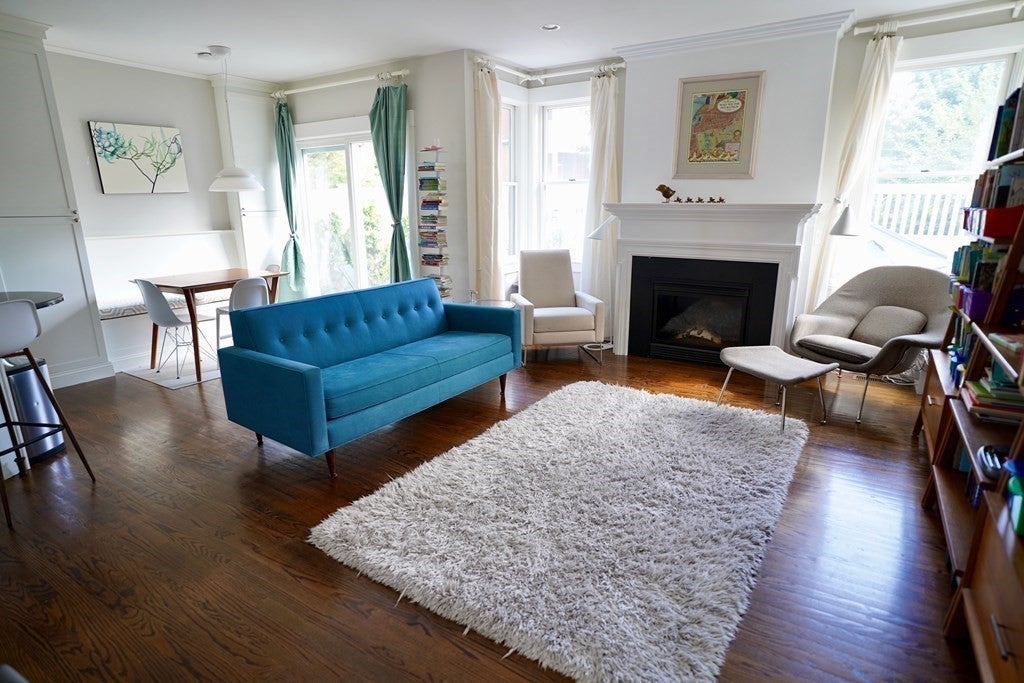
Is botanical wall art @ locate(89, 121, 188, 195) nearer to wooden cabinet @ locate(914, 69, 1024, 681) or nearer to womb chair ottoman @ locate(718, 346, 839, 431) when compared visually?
womb chair ottoman @ locate(718, 346, 839, 431)

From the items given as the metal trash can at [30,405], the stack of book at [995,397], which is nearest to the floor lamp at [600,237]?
the stack of book at [995,397]

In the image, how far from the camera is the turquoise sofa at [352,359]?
8.43 ft

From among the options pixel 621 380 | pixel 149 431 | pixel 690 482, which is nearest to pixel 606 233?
pixel 621 380

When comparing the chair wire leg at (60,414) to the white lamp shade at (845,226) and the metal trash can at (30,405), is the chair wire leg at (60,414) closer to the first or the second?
the metal trash can at (30,405)

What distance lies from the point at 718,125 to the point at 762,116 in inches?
12.7

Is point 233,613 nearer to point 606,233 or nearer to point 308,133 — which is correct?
point 606,233

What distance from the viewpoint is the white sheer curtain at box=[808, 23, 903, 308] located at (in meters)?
3.77

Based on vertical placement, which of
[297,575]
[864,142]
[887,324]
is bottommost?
[297,575]

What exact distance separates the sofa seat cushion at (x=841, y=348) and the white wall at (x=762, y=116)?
3.89ft

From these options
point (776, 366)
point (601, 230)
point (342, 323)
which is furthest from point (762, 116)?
point (342, 323)

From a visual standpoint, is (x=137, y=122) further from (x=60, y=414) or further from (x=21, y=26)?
(x=60, y=414)

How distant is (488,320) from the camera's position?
12.5ft

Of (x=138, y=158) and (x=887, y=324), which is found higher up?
(x=138, y=158)

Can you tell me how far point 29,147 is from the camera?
3814 mm
